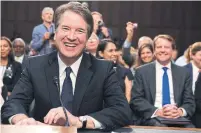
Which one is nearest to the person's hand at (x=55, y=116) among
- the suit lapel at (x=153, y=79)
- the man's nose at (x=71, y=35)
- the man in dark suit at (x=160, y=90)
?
the man's nose at (x=71, y=35)

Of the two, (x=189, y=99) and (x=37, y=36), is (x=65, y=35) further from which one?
(x=37, y=36)

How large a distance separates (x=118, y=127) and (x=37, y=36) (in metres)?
4.64

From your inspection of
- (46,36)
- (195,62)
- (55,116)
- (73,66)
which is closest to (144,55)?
(195,62)

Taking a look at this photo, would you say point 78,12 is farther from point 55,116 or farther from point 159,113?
point 159,113

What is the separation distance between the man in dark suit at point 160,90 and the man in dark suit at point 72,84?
75.1 inches

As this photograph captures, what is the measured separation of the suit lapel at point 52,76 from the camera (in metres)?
2.31

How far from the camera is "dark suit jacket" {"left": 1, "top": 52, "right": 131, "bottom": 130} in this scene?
7.55 ft

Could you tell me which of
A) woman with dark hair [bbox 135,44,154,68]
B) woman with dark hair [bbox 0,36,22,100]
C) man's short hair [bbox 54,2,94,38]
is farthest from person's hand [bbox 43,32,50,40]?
man's short hair [bbox 54,2,94,38]

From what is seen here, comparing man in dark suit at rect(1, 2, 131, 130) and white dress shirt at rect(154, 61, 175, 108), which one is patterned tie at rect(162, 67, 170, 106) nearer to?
white dress shirt at rect(154, 61, 175, 108)

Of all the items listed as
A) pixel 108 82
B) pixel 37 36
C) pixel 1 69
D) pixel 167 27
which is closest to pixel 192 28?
pixel 167 27

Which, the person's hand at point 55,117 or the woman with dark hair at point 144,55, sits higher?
the woman with dark hair at point 144,55

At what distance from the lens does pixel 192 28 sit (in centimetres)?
1000

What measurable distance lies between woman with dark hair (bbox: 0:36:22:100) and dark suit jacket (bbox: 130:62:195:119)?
1.62 m

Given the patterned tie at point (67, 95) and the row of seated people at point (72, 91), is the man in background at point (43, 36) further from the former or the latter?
the patterned tie at point (67, 95)
